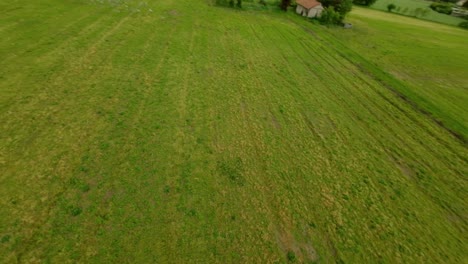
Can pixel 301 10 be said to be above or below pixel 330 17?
above

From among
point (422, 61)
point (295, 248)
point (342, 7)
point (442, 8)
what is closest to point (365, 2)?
point (442, 8)

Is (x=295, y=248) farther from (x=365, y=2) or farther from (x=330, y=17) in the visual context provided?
(x=365, y=2)

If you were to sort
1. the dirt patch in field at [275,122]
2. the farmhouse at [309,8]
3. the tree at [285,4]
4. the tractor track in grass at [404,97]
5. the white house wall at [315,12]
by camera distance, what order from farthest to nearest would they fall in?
the tree at [285,4] < the white house wall at [315,12] < the farmhouse at [309,8] < the tractor track in grass at [404,97] < the dirt patch in field at [275,122]

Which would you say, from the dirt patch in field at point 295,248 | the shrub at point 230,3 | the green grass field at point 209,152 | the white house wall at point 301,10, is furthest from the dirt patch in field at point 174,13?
the dirt patch in field at point 295,248

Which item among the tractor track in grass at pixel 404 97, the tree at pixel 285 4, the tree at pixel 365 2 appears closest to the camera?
the tractor track in grass at pixel 404 97

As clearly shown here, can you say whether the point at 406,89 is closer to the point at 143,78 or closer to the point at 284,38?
the point at 284,38

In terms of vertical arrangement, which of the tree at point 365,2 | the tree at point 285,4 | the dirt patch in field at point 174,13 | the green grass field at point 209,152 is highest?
the tree at point 365,2

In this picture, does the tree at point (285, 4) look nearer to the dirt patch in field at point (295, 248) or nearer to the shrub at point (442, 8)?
the dirt patch in field at point (295, 248)
